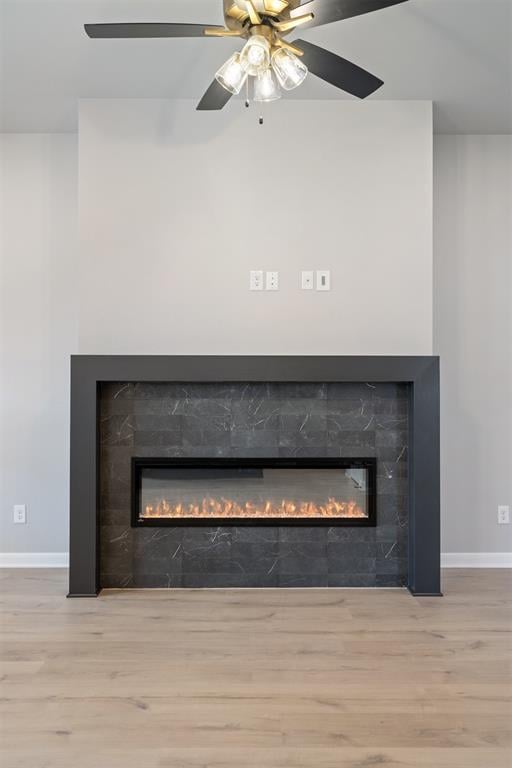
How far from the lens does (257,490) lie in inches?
111

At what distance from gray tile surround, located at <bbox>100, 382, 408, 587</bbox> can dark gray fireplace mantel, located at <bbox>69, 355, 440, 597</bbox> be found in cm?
9

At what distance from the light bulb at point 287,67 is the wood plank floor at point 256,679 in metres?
2.05

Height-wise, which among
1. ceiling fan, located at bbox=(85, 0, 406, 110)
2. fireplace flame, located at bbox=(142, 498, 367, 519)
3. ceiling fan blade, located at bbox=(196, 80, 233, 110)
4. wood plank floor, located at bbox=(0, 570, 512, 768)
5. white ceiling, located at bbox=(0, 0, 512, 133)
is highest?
white ceiling, located at bbox=(0, 0, 512, 133)

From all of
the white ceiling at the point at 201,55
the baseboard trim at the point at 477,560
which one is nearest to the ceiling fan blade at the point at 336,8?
the white ceiling at the point at 201,55

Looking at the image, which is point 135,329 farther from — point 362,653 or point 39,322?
point 362,653

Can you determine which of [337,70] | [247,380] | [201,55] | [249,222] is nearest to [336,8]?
[337,70]

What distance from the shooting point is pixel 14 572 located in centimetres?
305

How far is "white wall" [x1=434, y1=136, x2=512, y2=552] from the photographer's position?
3.16m

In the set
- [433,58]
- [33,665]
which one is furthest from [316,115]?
[33,665]

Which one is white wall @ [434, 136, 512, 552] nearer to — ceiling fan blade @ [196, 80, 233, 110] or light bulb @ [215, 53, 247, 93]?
ceiling fan blade @ [196, 80, 233, 110]

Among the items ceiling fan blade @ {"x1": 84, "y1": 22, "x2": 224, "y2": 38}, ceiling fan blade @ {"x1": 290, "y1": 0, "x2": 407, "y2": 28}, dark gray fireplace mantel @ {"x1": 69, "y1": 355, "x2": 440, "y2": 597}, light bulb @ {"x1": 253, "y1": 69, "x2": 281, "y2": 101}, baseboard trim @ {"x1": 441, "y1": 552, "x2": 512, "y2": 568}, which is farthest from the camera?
baseboard trim @ {"x1": 441, "y1": 552, "x2": 512, "y2": 568}

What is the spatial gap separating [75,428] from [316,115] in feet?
6.62

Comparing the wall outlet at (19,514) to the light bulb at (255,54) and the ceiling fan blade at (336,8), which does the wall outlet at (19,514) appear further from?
the ceiling fan blade at (336,8)

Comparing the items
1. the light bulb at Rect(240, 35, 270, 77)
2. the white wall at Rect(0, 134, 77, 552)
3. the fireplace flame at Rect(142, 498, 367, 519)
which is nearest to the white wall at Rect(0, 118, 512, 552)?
the white wall at Rect(0, 134, 77, 552)
